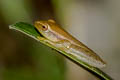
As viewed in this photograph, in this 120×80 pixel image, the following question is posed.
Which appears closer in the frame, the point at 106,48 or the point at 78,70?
the point at 78,70

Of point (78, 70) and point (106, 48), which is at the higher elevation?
point (106, 48)

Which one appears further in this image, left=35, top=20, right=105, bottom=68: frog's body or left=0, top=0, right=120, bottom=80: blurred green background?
left=0, top=0, right=120, bottom=80: blurred green background

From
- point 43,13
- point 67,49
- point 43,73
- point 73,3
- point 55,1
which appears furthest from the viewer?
point 73,3

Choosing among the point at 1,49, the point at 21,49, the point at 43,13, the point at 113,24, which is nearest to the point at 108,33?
the point at 113,24

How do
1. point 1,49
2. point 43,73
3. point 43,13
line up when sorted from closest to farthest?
point 43,73 → point 1,49 → point 43,13

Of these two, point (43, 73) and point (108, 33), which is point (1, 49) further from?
point (108, 33)

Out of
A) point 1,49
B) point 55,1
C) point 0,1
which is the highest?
point 55,1
